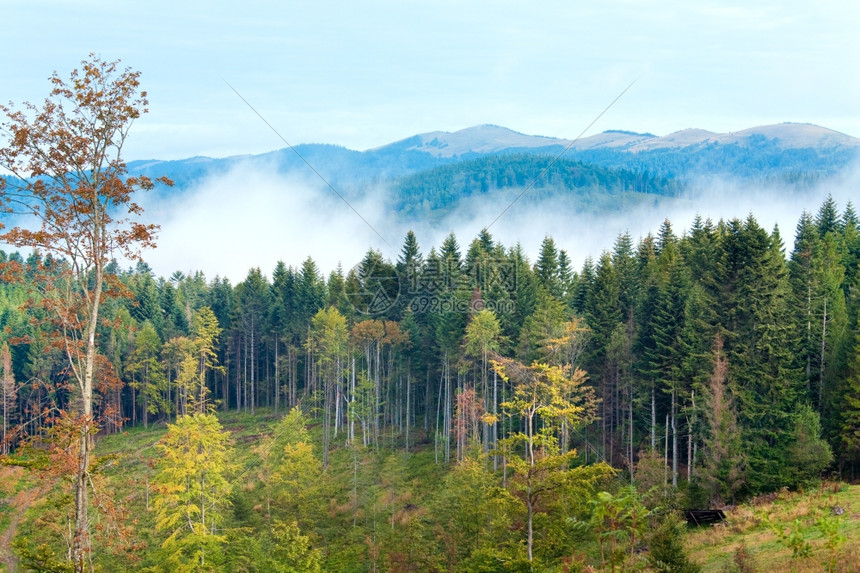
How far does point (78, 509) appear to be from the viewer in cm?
1565

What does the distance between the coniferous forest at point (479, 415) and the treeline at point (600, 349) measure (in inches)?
8.8

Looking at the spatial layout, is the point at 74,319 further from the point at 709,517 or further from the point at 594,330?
the point at 594,330

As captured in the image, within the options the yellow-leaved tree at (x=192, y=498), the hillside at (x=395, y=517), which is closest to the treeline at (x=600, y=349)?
the hillside at (x=395, y=517)

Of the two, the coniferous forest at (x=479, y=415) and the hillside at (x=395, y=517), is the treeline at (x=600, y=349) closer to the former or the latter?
the coniferous forest at (x=479, y=415)

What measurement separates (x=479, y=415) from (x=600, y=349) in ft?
36.4

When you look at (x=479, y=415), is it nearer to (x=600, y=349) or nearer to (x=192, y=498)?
(x=600, y=349)

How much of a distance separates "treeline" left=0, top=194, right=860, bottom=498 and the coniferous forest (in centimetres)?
22

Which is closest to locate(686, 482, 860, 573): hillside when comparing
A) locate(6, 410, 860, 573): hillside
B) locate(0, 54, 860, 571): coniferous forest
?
locate(6, 410, 860, 573): hillside

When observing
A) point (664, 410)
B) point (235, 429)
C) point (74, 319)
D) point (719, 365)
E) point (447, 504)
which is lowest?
point (235, 429)

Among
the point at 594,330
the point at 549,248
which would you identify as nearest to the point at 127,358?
the point at 549,248

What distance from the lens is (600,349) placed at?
2122 inches

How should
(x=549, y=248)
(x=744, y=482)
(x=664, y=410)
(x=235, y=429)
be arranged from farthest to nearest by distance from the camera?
1. (x=235, y=429)
2. (x=549, y=248)
3. (x=664, y=410)
4. (x=744, y=482)

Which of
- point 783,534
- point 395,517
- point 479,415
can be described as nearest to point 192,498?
point 395,517

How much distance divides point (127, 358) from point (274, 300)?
20.3 m
